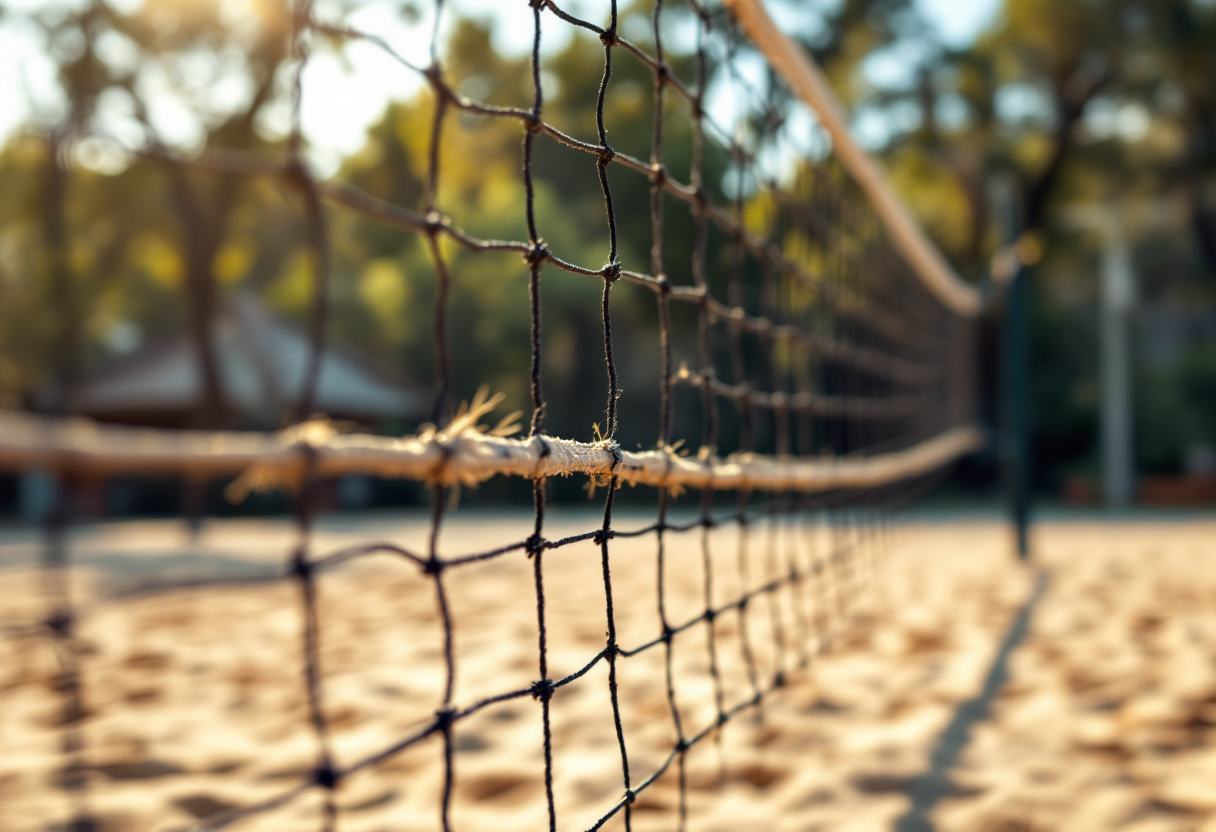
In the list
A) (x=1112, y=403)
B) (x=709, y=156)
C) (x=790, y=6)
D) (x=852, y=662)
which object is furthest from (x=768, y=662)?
(x=790, y=6)

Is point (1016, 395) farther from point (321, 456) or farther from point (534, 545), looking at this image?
point (321, 456)

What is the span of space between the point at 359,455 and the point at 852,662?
1.90m

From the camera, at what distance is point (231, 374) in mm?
13875

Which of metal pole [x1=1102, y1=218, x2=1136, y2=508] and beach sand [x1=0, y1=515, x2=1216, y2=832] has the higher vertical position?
metal pole [x1=1102, y1=218, x2=1136, y2=508]

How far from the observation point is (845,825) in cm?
151

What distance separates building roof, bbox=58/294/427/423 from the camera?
Result: 13.2m

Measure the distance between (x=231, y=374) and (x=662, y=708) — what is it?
12816 millimetres

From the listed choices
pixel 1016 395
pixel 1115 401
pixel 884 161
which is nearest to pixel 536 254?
pixel 1016 395

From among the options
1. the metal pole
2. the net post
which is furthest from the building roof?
the metal pole

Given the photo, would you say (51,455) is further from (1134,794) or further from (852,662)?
(852,662)

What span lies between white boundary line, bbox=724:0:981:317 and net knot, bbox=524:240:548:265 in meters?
1.06

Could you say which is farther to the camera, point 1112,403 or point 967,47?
point 967,47

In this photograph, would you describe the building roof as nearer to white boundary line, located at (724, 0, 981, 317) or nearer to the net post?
the net post

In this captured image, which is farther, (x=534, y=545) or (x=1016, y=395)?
(x=1016, y=395)
